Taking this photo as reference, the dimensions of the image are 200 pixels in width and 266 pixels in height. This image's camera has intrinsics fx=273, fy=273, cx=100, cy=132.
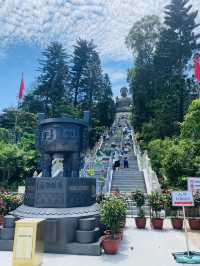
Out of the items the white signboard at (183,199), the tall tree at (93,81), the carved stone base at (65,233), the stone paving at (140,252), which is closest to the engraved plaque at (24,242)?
the stone paving at (140,252)

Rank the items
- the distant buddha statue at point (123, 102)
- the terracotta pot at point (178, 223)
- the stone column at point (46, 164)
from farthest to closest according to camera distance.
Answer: the distant buddha statue at point (123, 102)
the terracotta pot at point (178, 223)
the stone column at point (46, 164)

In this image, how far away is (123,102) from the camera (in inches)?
2906

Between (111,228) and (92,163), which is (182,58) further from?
(111,228)

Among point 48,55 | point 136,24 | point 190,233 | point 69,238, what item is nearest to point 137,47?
point 136,24

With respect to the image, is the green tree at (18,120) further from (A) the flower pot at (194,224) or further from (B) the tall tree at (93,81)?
(A) the flower pot at (194,224)

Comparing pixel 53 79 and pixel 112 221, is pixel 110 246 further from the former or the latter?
pixel 53 79

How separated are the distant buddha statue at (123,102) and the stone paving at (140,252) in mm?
59348

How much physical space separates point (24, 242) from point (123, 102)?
69115 mm

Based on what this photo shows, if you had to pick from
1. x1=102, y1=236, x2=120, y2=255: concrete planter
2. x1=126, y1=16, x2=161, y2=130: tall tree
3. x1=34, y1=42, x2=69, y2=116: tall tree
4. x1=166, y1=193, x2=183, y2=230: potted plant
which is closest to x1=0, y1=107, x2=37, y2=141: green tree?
x1=34, y1=42, x2=69, y2=116: tall tree

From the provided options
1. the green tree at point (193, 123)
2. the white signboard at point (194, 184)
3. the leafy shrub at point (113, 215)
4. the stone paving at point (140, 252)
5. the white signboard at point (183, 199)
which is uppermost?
the green tree at point (193, 123)

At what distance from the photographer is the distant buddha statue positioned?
70325mm

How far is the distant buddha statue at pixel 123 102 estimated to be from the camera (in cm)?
7032

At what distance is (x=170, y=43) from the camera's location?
3064cm

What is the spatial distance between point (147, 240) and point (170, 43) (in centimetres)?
2628
